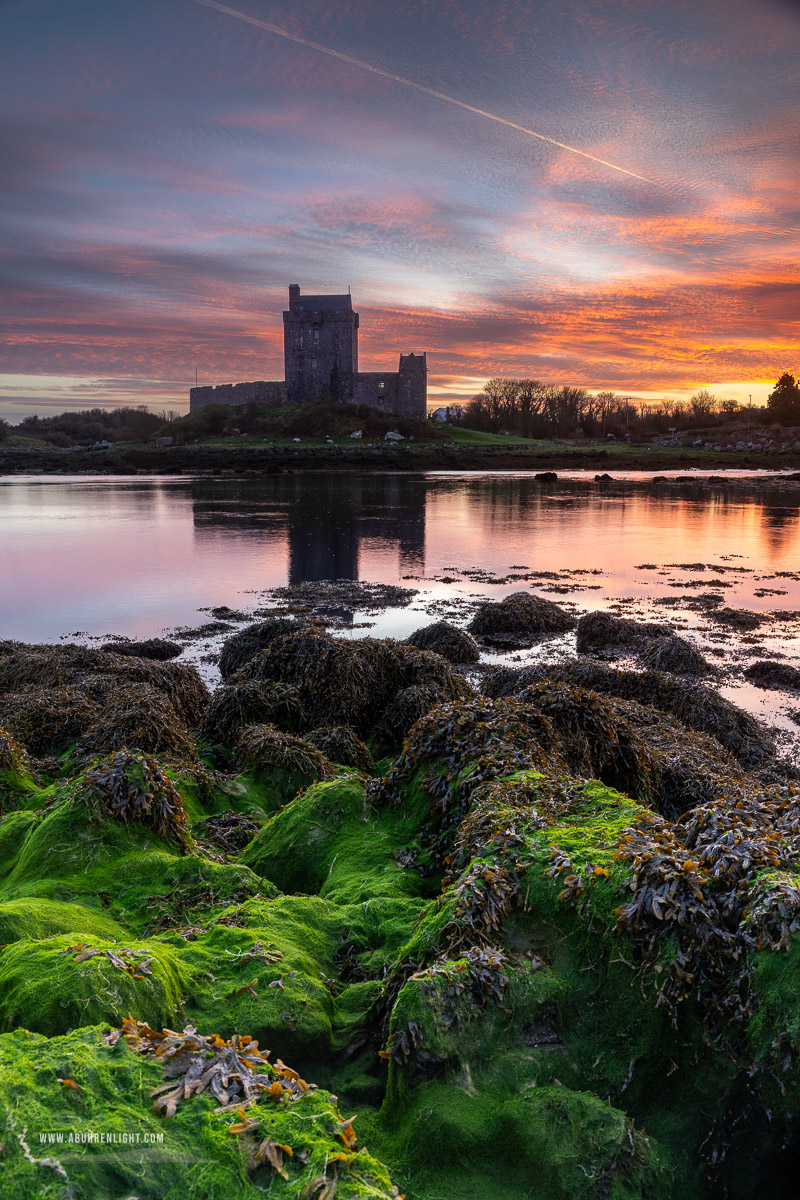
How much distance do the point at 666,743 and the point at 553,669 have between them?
9.92ft

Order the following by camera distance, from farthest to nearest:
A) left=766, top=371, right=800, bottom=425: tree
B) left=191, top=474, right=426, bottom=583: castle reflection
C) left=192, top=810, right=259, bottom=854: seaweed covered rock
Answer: left=766, top=371, right=800, bottom=425: tree < left=191, top=474, right=426, bottom=583: castle reflection < left=192, top=810, right=259, bottom=854: seaweed covered rock

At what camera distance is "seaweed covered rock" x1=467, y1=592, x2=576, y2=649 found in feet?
51.3

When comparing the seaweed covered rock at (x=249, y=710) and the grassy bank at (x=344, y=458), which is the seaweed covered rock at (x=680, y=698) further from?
the grassy bank at (x=344, y=458)

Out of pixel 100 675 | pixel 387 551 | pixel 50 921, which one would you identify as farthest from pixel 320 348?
pixel 50 921

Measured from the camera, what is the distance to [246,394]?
347 ft

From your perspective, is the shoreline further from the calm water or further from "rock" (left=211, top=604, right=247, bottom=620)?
"rock" (left=211, top=604, right=247, bottom=620)

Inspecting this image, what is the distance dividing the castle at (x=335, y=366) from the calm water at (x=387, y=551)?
50315 millimetres

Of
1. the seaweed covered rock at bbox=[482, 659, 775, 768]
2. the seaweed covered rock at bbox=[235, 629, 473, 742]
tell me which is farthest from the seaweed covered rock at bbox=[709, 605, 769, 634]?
the seaweed covered rock at bbox=[235, 629, 473, 742]

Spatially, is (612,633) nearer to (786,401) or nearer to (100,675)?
(100,675)

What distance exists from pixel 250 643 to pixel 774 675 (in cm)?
888

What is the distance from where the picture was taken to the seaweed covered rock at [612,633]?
1491cm

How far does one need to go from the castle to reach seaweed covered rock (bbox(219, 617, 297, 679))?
88.4 metres

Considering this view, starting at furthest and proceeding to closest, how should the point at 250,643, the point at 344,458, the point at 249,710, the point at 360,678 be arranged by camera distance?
1. the point at 344,458
2. the point at 250,643
3. the point at 360,678
4. the point at 249,710

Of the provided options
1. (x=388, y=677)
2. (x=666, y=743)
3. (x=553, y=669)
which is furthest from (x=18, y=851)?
(x=553, y=669)
